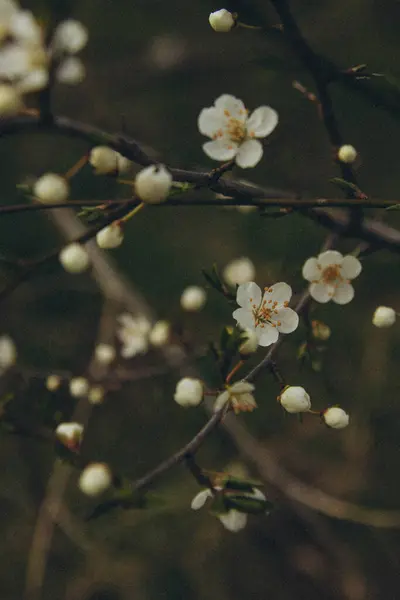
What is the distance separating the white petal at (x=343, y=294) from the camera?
1282 mm

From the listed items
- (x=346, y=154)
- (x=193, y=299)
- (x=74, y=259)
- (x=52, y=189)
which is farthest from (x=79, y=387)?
(x=346, y=154)

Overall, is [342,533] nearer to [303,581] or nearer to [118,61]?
[303,581]

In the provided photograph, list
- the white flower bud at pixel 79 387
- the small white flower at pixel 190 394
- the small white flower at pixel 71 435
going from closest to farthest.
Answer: the small white flower at pixel 190 394 → the small white flower at pixel 71 435 → the white flower bud at pixel 79 387

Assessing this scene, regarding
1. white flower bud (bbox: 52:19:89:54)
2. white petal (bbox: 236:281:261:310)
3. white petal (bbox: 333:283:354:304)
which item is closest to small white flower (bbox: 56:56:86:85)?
white flower bud (bbox: 52:19:89:54)

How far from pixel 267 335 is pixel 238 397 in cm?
14

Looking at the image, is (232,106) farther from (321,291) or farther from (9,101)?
(9,101)

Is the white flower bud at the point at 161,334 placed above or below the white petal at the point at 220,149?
below

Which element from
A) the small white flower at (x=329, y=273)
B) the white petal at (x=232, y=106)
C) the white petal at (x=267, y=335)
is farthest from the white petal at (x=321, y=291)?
the white petal at (x=232, y=106)

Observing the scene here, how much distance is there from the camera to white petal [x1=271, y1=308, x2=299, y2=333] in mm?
1142

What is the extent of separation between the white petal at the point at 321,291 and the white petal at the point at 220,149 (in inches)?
13.3

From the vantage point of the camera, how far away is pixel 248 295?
3.77 feet

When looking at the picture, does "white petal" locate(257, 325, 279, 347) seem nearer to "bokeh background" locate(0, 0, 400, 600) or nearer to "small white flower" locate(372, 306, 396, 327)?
"small white flower" locate(372, 306, 396, 327)

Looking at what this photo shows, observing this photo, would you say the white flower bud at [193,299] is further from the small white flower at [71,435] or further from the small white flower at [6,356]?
the small white flower at [71,435]

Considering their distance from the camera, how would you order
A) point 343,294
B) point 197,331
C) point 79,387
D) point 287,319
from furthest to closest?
1. point 197,331
2. point 79,387
3. point 343,294
4. point 287,319
